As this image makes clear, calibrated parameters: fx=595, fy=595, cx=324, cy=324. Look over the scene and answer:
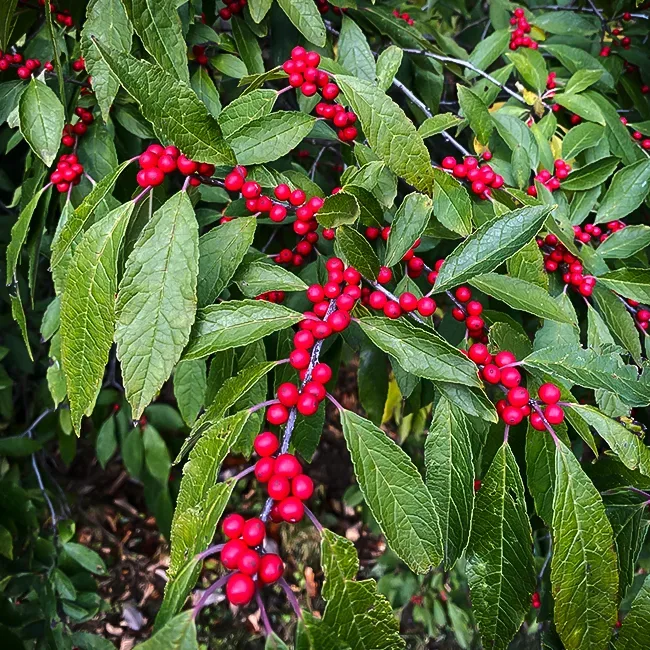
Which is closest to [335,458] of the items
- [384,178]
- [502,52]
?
[502,52]

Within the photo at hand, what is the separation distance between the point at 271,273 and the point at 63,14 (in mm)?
788

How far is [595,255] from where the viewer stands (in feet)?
3.93

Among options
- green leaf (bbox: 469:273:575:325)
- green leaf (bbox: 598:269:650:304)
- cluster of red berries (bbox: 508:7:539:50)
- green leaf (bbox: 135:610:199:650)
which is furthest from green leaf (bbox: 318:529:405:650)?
cluster of red berries (bbox: 508:7:539:50)

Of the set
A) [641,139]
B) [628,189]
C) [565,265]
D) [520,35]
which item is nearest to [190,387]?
[565,265]

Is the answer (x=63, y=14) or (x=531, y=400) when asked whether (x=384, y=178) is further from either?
(x=63, y=14)

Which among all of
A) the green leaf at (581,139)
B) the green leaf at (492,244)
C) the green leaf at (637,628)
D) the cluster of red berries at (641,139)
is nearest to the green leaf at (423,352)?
the green leaf at (492,244)

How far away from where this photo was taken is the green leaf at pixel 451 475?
2.73 ft

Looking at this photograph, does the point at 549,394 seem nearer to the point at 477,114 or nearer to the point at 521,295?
the point at 521,295

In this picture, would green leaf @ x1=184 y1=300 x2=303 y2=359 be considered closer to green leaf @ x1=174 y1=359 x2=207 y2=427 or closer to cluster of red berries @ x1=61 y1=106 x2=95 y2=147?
green leaf @ x1=174 y1=359 x2=207 y2=427

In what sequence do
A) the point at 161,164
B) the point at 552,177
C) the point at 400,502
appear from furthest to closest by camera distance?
the point at 552,177 < the point at 161,164 < the point at 400,502

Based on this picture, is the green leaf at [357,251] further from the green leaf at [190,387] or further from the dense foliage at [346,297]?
the green leaf at [190,387]

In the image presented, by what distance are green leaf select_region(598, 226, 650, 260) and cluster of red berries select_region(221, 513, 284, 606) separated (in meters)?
0.94

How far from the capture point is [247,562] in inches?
23.4

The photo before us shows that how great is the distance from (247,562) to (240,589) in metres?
0.03
